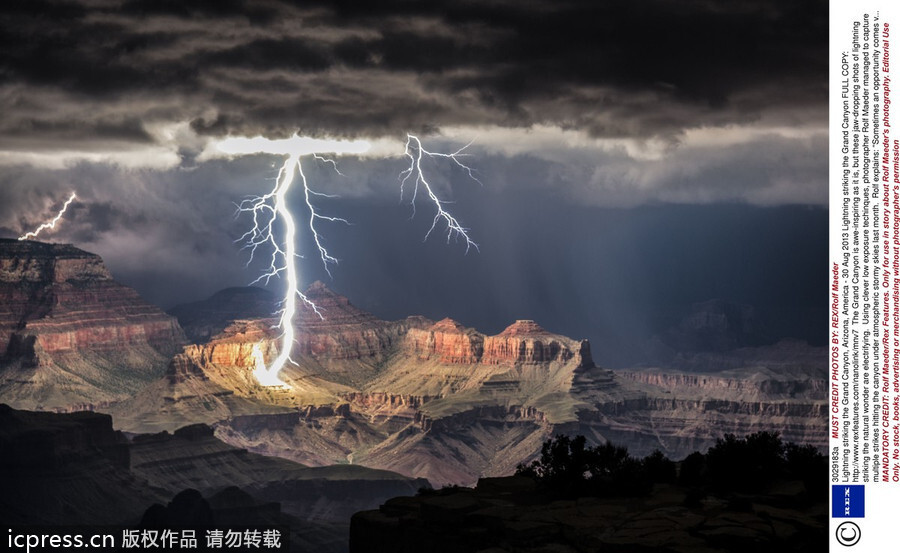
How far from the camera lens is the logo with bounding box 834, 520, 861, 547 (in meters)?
48.5

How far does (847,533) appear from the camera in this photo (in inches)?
1922

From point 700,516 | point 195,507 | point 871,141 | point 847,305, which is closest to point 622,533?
point 700,516

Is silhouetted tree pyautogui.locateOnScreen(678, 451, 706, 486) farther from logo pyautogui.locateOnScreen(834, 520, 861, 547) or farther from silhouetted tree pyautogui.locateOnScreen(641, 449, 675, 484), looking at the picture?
logo pyautogui.locateOnScreen(834, 520, 861, 547)

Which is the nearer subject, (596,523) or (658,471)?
(596,523)

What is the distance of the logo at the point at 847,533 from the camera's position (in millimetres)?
48484

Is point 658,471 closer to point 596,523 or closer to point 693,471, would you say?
point 693,471

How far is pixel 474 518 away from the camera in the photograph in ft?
182

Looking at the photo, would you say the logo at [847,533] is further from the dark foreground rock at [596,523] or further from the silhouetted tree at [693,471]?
the silhouetted tree at [693,471]

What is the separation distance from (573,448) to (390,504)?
7776 millimetres

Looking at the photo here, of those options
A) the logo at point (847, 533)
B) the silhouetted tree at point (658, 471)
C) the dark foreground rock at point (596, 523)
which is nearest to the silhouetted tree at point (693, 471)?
the silhouetted tree at point (658, 471)

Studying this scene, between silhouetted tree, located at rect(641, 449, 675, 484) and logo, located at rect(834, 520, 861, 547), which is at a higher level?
silhouetted tree, located at rect(641, 449, 675, 484)

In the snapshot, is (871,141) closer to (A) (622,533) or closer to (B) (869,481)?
(B) (869,481)

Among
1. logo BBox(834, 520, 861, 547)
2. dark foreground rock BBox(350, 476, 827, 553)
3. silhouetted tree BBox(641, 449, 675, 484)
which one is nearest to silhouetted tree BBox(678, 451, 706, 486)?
silhouetted tree BBox(641, 449, 675, 484)

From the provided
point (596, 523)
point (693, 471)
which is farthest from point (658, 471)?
point (596, 523)
